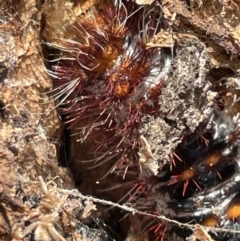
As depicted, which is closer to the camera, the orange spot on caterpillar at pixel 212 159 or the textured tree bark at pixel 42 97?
the textured tree bark at pixel 42 97

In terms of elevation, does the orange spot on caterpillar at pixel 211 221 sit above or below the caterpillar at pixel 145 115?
below

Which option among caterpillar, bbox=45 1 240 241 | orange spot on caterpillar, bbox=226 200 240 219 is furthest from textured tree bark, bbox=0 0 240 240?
orange spot on caterpillar, bbox=226 200 240 219

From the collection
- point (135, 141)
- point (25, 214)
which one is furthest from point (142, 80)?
point (25, 214)

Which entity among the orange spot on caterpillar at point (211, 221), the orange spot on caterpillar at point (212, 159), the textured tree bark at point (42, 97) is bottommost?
the orange spot on caterpillar at point (211, 221)

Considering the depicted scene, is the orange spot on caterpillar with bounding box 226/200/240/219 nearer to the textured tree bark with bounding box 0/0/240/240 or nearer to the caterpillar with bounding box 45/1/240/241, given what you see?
the caterpillar with bounding box 45/1/240/241

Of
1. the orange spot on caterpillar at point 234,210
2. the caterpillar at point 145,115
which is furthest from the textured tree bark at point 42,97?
the orange spot on caterpillar at point 234,210

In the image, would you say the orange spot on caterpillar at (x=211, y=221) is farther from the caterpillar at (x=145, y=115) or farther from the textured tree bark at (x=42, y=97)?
the textured tree bark at (x=42, y=97)

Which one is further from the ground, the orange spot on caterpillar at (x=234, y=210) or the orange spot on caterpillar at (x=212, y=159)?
the orange spot on caterpillar at (x=212, y=159)

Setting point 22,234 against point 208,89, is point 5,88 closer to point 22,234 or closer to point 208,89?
point 22,234

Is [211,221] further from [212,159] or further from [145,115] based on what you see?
[145,115]

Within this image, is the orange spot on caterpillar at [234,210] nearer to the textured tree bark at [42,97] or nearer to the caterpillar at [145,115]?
the caterpillar at [145,115]

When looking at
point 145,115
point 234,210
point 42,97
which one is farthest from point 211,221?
point 42,97
